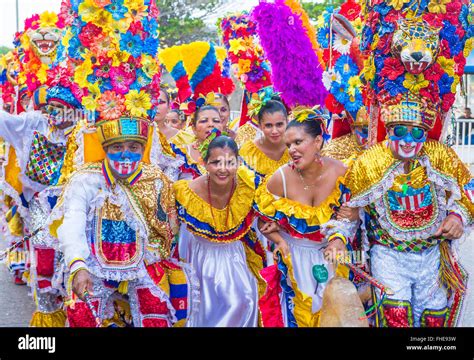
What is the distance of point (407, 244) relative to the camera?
5.29m

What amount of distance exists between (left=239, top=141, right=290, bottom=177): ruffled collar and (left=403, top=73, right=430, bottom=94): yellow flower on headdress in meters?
2.11

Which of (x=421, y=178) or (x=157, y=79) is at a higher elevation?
(x=157, y=79)

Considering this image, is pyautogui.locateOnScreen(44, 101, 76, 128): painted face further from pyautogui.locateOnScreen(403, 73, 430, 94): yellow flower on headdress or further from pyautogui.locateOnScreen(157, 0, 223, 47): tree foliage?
pyautogui.locateOnScreen(157, 0, 223, 47): tree foliage

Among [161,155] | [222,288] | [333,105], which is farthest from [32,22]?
[222,288]

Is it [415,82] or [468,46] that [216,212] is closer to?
[415,82]

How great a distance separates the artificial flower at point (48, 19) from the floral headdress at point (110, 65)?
2.98m

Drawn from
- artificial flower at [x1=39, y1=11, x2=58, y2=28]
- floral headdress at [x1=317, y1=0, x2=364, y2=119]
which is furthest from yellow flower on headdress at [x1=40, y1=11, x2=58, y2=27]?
floral headdress at [x1=317, y1=0, x2=364, y2=119]

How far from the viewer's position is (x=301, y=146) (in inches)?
212

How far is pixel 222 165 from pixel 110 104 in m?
0.90

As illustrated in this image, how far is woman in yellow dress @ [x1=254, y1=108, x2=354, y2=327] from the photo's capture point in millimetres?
5355

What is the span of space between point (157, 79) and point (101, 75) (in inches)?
16.6

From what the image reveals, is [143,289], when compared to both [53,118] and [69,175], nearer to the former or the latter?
[69,175]

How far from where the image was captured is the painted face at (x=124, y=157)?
5.16 meters

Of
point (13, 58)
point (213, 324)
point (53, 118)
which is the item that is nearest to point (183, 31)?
point (13, 58)
